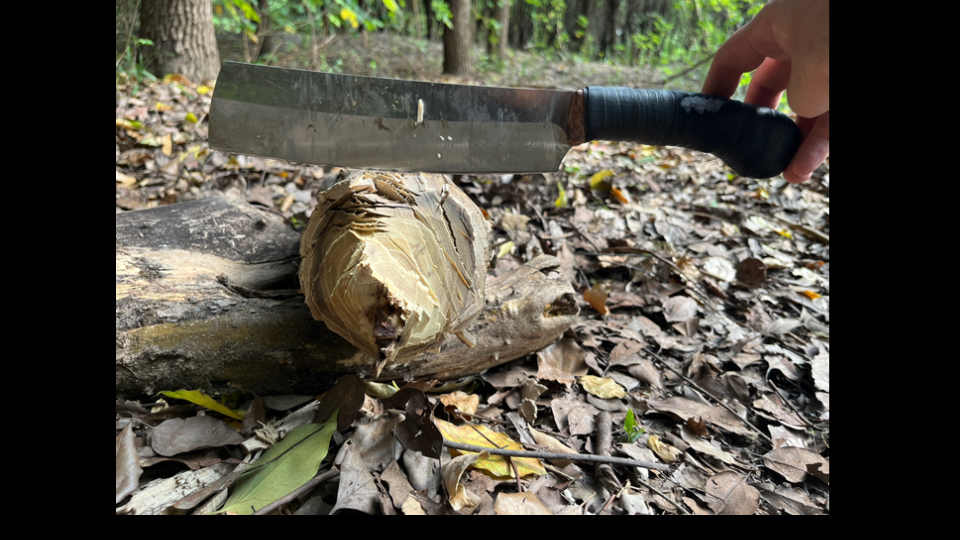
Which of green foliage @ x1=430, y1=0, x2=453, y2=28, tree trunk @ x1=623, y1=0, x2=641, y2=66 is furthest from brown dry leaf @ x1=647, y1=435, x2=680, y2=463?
tree trunk @ x1=623, y1=0, x2=641, y2=66

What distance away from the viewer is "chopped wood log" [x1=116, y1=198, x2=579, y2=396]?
4.24 ft

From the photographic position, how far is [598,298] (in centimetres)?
197

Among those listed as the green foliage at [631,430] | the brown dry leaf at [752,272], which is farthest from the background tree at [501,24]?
the green foliage at [631,430]

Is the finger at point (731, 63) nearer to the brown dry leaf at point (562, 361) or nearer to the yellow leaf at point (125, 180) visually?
the brown dry leaf at point (562, 361)

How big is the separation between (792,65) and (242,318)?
1.70 meters

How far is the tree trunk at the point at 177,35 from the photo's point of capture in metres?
3.95

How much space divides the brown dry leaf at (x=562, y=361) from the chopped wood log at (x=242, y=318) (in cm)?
7

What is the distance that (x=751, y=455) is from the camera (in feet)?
4.53

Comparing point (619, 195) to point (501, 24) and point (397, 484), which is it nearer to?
point (397, 484)

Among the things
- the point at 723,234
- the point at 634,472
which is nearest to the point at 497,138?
the point at 634,472

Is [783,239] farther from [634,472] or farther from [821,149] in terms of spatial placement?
[634,472]

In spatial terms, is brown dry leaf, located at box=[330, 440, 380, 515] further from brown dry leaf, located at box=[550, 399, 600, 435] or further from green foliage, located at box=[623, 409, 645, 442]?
green foliage, located at box=[623, 409, 645, 442]

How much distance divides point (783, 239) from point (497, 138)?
1992 mm

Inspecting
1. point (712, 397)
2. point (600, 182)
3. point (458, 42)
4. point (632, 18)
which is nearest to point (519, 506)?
point (712, 397)
